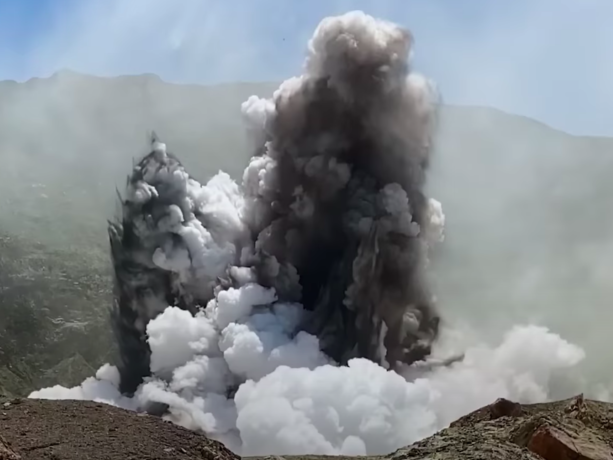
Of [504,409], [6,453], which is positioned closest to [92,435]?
[6,453]

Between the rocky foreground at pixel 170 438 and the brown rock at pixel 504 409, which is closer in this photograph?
the rocky foreground at pixel 170 438

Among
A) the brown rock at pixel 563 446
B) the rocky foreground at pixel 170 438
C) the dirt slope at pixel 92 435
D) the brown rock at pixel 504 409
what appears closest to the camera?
the dirt slope at pixel 92 435

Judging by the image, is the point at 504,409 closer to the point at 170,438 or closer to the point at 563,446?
the point at 563,446

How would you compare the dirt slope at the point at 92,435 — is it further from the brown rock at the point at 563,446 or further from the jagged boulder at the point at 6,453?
the brown rock at the point at 563,446

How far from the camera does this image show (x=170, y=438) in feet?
45.1

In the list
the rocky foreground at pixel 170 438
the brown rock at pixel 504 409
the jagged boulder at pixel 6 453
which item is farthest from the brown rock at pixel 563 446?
the jagged boulder at pixel 6 453

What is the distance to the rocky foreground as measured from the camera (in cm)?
1263

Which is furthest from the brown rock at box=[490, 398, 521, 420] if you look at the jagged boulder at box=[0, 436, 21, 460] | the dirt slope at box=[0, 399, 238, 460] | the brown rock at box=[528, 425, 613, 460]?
the jagged boulder at box=[0, 436, 21, 460]

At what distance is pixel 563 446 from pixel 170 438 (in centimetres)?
656

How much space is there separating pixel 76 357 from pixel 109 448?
5569 inches

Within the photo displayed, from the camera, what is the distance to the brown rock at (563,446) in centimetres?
1284

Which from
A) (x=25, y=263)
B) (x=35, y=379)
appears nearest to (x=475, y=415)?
(x=35, y=379)

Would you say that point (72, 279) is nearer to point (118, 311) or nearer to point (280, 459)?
point (118, 311)

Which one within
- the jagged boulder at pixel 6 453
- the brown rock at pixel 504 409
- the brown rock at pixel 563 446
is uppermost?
the brown rock at pixel 504 409
